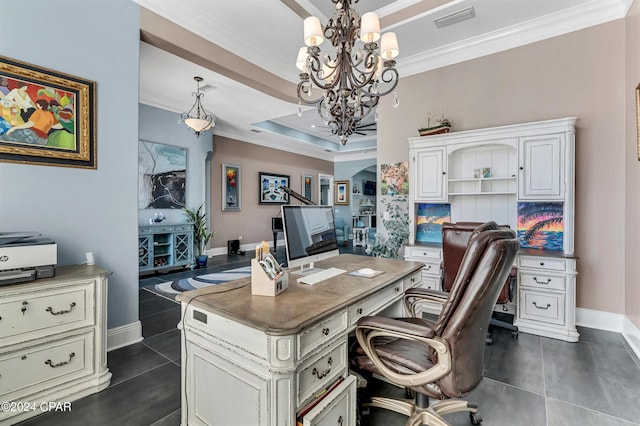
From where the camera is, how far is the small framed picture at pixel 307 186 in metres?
9.49

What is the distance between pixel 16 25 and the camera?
2062 millimetres

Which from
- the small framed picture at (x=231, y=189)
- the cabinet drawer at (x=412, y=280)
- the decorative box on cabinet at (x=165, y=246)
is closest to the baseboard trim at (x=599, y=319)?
the cabinet drawer at (x=412, y=280)

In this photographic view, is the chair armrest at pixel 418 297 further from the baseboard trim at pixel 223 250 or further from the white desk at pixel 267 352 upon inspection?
the baseboard trim at pixel 223 250

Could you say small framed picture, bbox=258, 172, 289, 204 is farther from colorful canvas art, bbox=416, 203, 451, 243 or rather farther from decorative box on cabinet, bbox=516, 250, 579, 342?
decorative box on cabinet, bbox=516, 250, 579, 342

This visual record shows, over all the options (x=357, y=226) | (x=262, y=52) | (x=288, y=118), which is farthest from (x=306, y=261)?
(x=357, y=226)

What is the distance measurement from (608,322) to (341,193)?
773 cm

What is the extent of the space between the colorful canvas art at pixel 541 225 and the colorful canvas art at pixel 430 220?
81cm

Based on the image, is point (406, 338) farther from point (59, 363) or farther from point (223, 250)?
point (223, 250)

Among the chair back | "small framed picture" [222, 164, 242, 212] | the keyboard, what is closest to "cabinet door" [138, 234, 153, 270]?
"small framed picture" [222, 164, 242, 212]

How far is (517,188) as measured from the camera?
3201 mm

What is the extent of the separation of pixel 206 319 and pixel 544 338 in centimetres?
309

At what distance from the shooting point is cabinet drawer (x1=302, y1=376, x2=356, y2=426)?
119 cm

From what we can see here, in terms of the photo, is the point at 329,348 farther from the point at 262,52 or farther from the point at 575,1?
the point at 575,1

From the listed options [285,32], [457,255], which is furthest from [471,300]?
[285,32]
